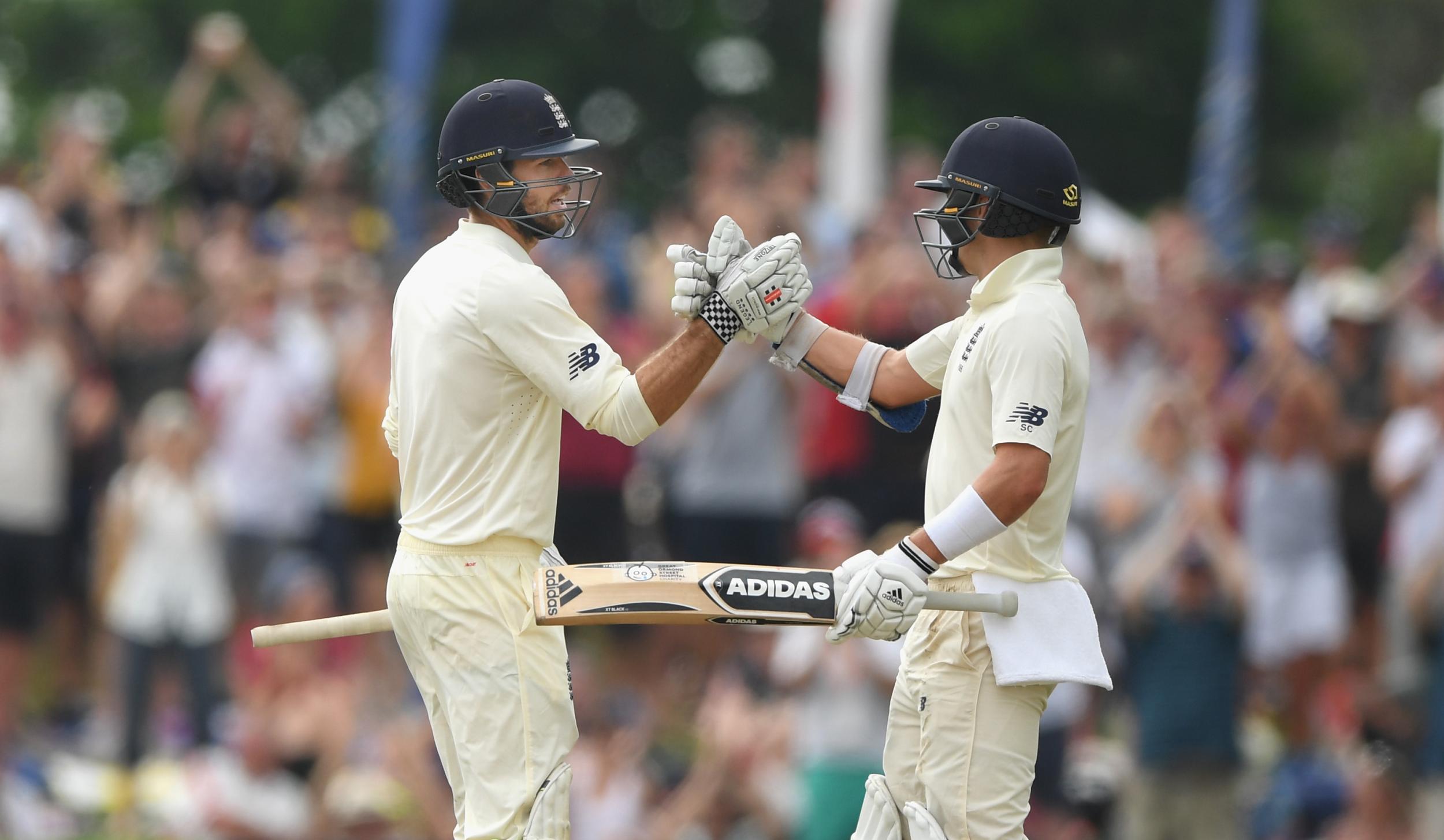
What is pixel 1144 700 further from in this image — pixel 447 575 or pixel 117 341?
pixel 117 341

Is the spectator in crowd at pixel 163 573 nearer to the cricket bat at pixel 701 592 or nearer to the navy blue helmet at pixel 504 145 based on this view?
the navy blue helmet at pixel 504 145

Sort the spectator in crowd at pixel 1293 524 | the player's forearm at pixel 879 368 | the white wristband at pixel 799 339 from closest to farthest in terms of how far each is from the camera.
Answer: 1. the player's forearm at pixel 879 368
2. the white wristband at pixel 799 339
3. the spectator in crowd at pixel 1293 524

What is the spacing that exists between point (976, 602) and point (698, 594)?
→ 33.2 inches

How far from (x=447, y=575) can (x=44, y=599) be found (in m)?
7.54

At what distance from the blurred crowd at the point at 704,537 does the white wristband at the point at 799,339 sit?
3.78m

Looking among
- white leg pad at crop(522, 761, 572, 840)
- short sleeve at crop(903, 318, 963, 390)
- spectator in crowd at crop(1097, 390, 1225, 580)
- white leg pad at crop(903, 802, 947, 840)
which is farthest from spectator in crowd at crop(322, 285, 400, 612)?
white leg pad at crop(903, 802, 947, 840)

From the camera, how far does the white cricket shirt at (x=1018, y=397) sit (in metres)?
5.94

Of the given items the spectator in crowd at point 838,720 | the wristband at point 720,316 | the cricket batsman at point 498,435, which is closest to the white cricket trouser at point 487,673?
the cricket batsman at point 498,435

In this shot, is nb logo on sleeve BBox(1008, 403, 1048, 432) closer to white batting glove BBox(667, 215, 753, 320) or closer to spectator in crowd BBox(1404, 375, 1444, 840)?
white batting glove BBox(667, 215, 753, 320)

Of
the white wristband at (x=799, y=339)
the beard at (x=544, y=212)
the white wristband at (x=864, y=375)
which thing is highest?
the beard at (x=544, y=212)

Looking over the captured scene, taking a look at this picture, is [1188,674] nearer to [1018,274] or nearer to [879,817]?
[879,817]

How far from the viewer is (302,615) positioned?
1152cm

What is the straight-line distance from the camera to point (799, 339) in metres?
6.85

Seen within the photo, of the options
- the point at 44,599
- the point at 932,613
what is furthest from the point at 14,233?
the point at 932,613
